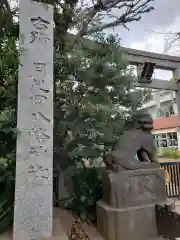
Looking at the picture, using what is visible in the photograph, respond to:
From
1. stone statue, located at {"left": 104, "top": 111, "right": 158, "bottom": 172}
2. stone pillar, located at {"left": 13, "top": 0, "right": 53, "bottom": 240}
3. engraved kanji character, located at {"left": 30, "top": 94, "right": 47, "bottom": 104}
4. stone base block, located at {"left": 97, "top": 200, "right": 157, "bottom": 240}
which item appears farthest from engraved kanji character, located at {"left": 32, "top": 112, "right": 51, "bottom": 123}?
stone base block, located at {"left": 97, "top": 200, "right": 157, "bottom": 240}

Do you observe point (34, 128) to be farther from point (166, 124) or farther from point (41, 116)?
point (166, 124)

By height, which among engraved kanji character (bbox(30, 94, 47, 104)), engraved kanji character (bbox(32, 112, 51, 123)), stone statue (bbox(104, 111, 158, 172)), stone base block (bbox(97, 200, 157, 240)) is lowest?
stone base block (bbox(97, 200, 157, 240))

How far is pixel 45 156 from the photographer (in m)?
3.45

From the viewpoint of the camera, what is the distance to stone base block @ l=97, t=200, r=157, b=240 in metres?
3.31

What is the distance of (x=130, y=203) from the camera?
3.47 metres

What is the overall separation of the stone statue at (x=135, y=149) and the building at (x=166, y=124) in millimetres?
12749

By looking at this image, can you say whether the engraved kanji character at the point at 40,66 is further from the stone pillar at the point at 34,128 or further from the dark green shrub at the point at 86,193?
the dark green shrub at the point at 86,193

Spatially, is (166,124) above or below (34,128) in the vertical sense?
above

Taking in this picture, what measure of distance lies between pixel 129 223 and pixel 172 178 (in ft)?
11.9

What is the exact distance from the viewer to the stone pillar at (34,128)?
326 cm

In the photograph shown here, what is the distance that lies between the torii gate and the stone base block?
2.73 feet

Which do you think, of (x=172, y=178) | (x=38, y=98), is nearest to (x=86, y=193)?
(x=38, y=98)

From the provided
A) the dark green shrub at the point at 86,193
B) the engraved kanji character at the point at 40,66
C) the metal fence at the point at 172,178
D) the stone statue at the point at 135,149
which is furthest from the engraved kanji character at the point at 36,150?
the metal fence at the point at 172,178

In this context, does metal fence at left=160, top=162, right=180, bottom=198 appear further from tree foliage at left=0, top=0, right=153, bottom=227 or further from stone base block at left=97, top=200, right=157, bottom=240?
stone base block at left=97, top=200, right=157, bottom=240
